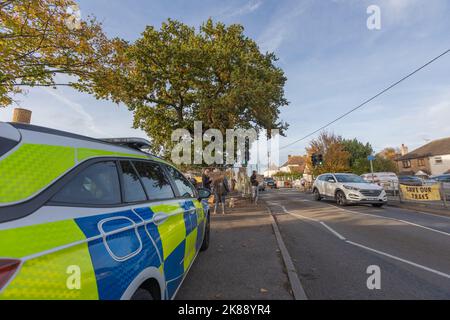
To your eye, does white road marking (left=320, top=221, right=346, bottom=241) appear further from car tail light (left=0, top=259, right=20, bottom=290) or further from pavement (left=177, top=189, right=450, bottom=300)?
car tail light (left=0, top=259, right=20, bottom=290)

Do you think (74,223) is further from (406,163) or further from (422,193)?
(406,163)

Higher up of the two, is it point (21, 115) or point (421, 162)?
point (421, 162)

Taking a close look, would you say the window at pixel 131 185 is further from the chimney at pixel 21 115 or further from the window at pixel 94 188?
the chimney at pixel 21 115

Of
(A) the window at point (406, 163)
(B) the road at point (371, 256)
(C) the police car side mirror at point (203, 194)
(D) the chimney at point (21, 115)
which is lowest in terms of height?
(B) the road at point (371, 256)

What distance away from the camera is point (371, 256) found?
16.4 feet

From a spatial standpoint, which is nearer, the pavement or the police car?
the police car

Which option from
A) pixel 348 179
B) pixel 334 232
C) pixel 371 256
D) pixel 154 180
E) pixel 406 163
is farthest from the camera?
pixel 406 163

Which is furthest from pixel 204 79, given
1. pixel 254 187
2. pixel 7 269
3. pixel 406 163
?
pixel 406 163

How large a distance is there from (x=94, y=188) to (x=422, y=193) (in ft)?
51.3

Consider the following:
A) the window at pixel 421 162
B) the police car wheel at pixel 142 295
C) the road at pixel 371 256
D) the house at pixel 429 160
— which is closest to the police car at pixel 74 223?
the police car wheel at pixel 142 295

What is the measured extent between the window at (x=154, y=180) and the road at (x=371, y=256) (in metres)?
2.36

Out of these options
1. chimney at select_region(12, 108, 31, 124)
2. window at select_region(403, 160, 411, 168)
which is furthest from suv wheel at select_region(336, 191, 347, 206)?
window at select_region(403, 160, 411, 168)

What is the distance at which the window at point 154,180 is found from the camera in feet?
8.57

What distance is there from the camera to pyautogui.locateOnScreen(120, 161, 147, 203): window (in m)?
2.16
